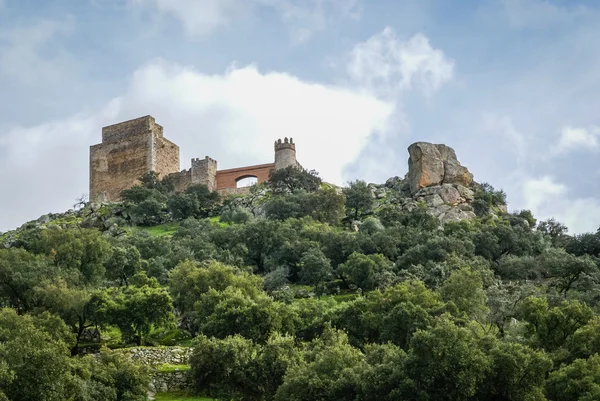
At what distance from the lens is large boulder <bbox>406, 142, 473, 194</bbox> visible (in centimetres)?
8119

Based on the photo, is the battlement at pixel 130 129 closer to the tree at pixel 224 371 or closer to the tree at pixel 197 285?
the tree at pixel 197 285

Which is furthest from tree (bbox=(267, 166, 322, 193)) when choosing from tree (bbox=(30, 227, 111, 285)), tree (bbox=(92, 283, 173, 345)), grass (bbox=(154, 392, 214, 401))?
grass (bbox=(154, 392, 214, 401))

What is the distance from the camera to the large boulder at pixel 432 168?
81.2m

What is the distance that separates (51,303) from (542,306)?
24.1 meters

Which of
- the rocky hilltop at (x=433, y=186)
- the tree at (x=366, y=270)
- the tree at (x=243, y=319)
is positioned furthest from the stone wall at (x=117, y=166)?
the tree at (x=243, y=319)

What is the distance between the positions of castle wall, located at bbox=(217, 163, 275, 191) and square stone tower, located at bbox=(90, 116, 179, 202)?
235 inches

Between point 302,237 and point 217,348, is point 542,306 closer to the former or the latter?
point 217,348

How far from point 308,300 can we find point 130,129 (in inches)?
1957

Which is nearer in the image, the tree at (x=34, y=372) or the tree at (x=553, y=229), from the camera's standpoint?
the tree at (x=34, y=372)

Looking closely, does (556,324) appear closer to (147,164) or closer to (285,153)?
(285,153)

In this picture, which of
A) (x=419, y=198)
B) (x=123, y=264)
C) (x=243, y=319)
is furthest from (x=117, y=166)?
(x=243, y=319)

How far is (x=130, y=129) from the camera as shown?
3627 inches

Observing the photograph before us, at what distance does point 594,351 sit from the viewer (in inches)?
1293

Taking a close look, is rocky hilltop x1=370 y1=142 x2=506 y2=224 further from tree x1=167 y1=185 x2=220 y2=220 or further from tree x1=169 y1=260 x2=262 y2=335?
tree x1=169 y1=260 x2=262 y2=335
